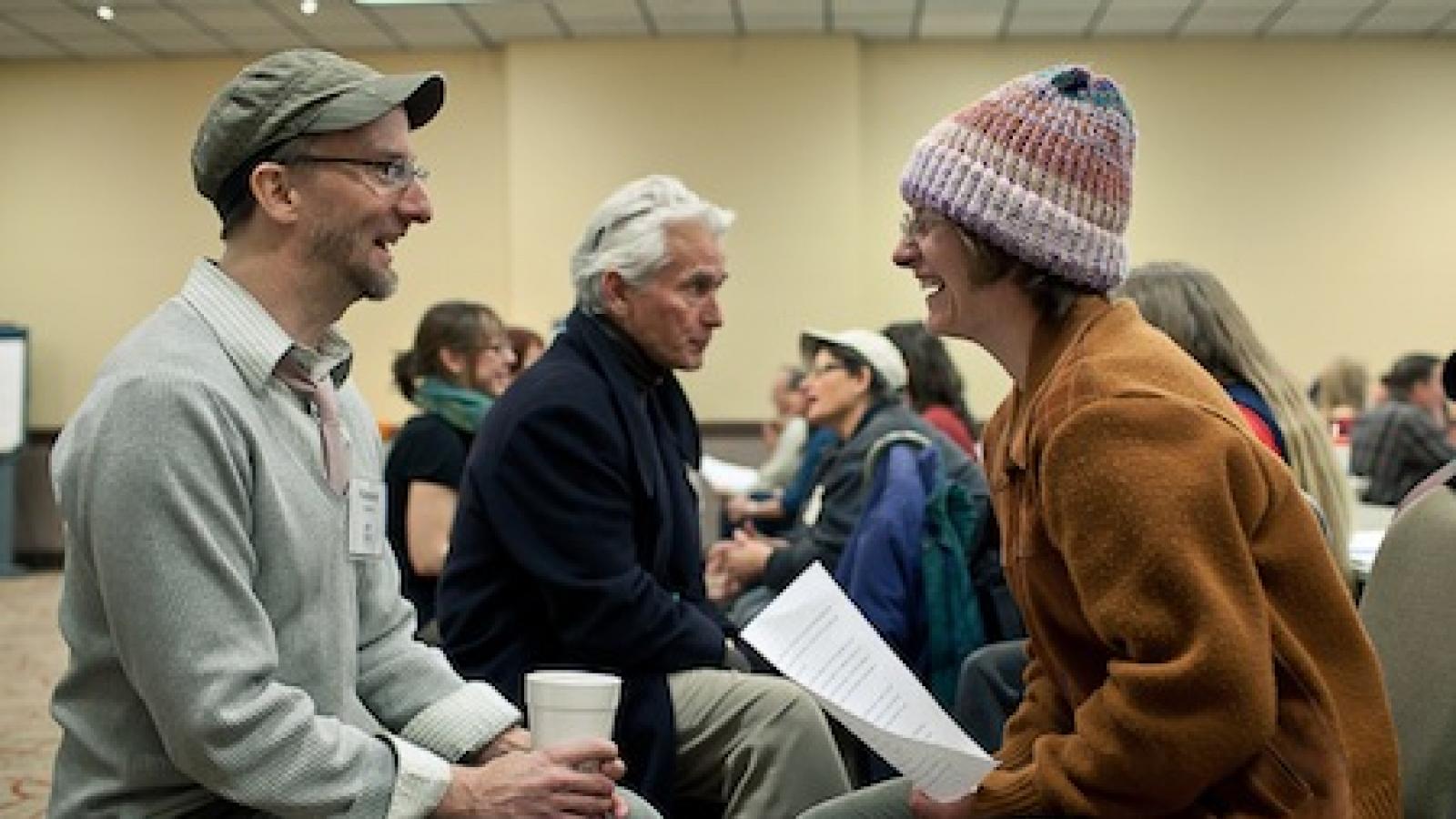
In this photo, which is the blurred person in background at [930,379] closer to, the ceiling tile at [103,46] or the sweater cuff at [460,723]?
the sweater cuff at [460,723]

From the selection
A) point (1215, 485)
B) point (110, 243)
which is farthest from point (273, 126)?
point (110, 243)

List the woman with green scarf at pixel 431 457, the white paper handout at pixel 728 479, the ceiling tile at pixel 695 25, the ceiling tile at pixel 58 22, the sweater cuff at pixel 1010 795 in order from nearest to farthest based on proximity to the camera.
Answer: the sweater cuff at pixel 1010 795, the woman with green scarf at pixel 431 457, the white paper handout at pixel 728 479, the ceiling tile at pixel 58 22, the ceiling tile at pixel 695 25

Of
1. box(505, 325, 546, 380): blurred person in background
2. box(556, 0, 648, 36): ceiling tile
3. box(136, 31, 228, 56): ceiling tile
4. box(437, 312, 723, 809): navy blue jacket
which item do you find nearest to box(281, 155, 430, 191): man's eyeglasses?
box(437, 312, 723, 809): navy blue jacket

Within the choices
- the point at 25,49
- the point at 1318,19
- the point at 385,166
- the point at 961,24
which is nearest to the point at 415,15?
the point at 25,49

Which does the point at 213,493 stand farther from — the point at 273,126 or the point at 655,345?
the point at 655,345

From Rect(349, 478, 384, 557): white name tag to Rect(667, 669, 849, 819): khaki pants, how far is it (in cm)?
84

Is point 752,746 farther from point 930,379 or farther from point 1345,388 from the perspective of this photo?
point 1345,388

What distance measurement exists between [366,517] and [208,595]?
0.98ft

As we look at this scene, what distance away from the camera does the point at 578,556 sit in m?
2.41

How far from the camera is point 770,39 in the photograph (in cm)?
962

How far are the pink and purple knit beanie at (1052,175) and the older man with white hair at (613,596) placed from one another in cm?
96

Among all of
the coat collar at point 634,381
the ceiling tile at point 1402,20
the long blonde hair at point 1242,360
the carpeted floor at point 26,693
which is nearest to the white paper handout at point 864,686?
the coat collar at point 634,381

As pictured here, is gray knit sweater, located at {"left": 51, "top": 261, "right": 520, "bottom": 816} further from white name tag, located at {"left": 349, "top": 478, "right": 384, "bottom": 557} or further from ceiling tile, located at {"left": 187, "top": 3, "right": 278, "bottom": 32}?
ceiling tile, located at {"left": 187, "top": 3, "right": 278, "bottom": 32}

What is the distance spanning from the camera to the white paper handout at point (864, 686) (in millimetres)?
1542
